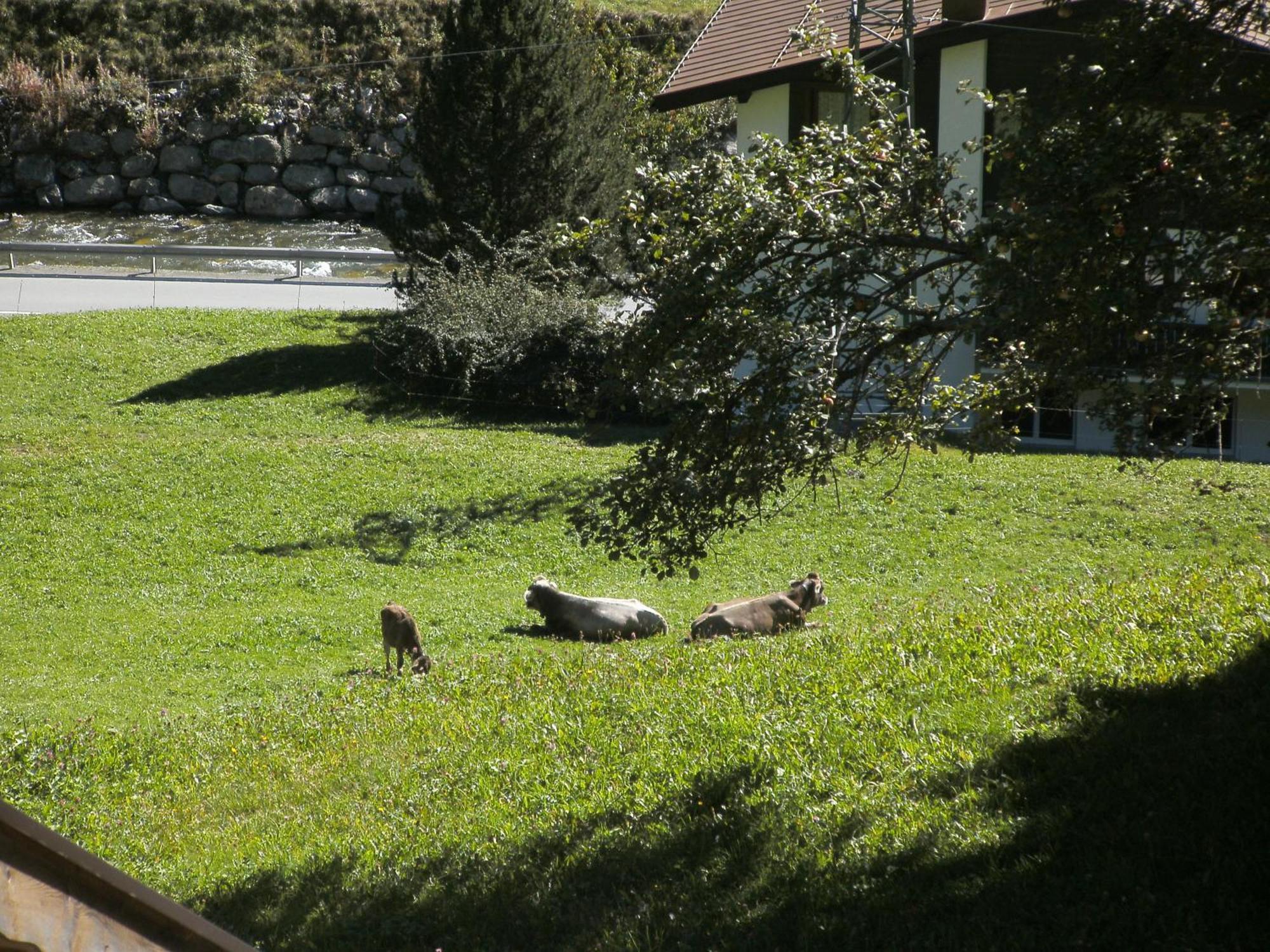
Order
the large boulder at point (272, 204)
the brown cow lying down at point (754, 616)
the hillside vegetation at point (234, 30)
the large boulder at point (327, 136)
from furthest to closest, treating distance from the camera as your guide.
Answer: the hillside vegetation at point (234, 30), the large boulder at point (327, 136), the large boulder at point (272, 204), the brown cow lying down at point (754, 616)

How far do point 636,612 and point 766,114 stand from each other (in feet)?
55.9

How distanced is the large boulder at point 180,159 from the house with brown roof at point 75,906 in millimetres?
55069

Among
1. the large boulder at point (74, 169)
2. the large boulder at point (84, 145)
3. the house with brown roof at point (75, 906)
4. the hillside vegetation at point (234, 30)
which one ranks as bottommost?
the house with brown roof at point (75, 906)

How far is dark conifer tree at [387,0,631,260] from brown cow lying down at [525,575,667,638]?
15844mm

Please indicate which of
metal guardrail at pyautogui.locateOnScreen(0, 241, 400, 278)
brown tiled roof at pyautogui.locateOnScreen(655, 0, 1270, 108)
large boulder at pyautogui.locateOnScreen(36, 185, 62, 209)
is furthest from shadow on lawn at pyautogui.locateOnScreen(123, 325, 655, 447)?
large boulder at pyautogui.locateOnScreen(36, 185, 62, 209)

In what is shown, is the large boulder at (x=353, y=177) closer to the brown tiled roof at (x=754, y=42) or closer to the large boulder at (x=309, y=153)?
the large boulder at (x=309, y=153)

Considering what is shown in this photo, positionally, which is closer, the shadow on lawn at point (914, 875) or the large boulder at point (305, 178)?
the shadow on lawn at point (914, 875)

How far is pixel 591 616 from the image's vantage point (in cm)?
1427

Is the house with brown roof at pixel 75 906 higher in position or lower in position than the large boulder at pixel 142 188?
lower

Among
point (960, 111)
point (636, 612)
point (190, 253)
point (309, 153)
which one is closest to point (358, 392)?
point (960, 111)

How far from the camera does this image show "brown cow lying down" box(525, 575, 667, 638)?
1419cm

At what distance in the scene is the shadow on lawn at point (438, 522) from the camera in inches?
706

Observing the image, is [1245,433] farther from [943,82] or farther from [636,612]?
[636,612]

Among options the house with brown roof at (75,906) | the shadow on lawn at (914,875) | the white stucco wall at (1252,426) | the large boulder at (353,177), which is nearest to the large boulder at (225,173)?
the large boulder at (353,177)
